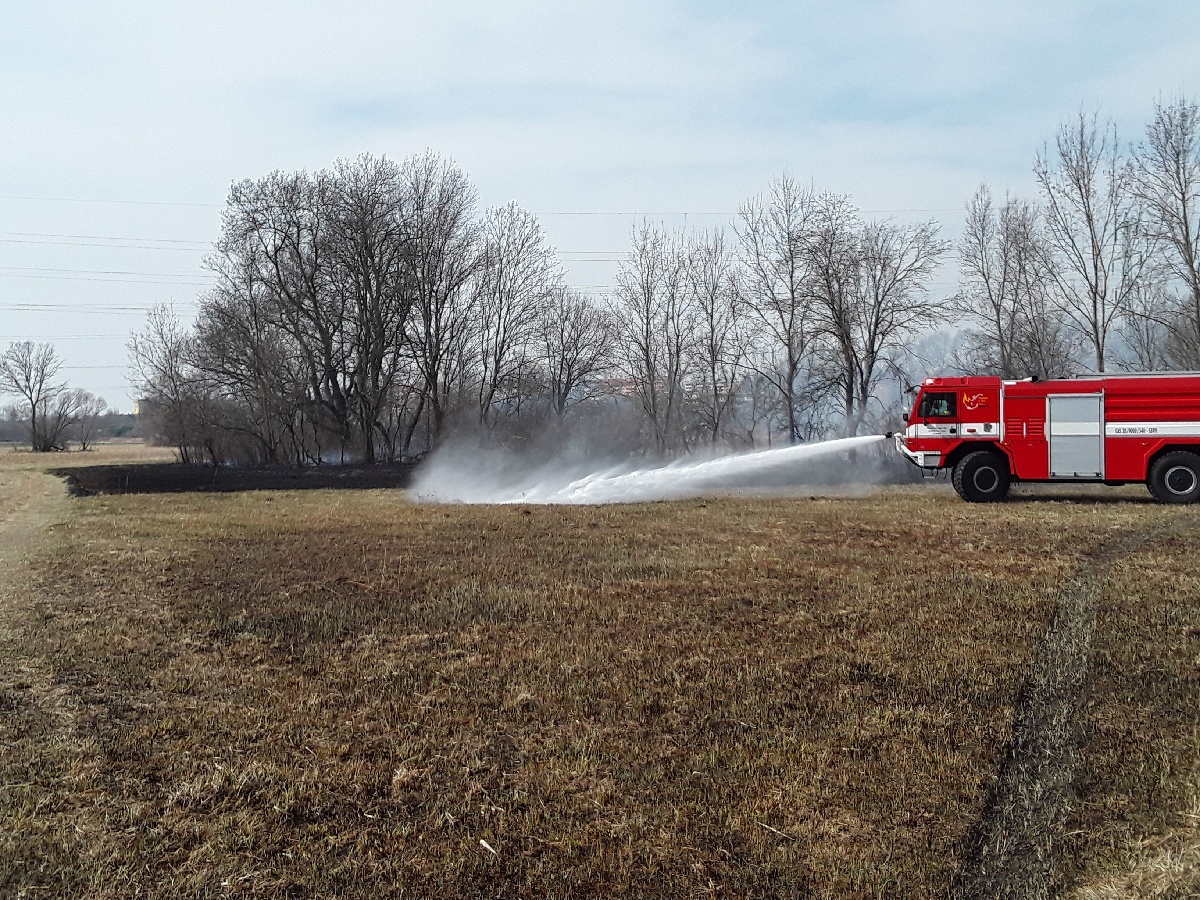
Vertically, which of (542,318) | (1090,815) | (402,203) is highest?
(402,203)

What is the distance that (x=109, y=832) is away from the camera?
14.8ft

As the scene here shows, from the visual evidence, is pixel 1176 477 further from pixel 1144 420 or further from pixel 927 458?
pixel 927 458

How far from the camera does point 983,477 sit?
2072 cm

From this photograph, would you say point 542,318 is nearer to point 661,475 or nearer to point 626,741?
point 661,475

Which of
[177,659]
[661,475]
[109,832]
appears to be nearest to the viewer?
[109,832]

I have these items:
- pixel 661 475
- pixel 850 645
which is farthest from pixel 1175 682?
pixel 661 475

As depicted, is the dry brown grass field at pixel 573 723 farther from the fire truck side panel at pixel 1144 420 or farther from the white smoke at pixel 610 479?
the white smoke at pixel 610 479

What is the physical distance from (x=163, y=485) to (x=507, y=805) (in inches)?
1209

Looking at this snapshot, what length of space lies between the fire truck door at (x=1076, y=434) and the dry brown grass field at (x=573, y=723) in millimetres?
7919

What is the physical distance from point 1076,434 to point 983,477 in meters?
2.08

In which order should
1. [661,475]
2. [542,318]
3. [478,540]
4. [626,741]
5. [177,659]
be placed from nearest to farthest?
[626,741], [177,659], [478,540], [661,475], [542,318]

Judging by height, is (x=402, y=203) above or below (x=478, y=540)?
above

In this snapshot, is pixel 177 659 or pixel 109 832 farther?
pixel 177 659

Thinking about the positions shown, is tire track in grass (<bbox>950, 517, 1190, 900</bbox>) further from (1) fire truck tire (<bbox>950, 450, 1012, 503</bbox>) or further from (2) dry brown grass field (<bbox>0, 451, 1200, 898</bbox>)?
(1) fire truck tire (<bbox>950, 450, 1012, 503</bbox>)
